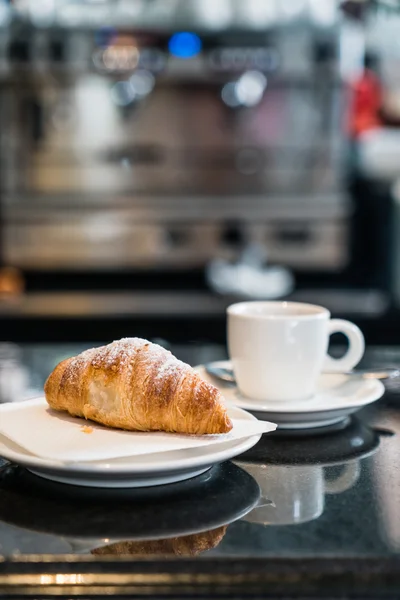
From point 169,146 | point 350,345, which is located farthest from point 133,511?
point 169,146

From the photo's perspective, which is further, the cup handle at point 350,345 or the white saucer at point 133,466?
the cup handle at point 350,345

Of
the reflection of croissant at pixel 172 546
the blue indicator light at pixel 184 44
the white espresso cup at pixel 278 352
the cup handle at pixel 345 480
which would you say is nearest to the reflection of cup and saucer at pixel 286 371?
the white espresso cup at pixel 278 352

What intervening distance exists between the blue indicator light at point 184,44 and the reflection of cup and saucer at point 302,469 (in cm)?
211

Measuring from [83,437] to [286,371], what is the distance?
0.85 ft

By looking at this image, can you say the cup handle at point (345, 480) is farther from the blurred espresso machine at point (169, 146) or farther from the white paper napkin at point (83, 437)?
the blurred espresso machine at point (169, 146)

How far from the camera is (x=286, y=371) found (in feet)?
2.80

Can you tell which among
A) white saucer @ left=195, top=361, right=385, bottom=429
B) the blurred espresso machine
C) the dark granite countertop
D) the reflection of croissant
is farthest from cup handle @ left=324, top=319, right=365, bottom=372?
the blurred espresso machine

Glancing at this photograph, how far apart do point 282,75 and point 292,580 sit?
2.43 m

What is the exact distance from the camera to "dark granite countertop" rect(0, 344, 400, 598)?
0.51m

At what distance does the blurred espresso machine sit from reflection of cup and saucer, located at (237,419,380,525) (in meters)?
1.94

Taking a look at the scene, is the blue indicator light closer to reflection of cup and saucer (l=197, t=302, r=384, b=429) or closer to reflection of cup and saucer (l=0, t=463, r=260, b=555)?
reflection of cup and saucer (l=197, t=302, r=384, b=429)

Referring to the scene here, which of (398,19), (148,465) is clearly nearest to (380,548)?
(148,465)

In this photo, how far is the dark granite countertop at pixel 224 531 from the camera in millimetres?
505

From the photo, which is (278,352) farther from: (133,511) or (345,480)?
(133,511)
